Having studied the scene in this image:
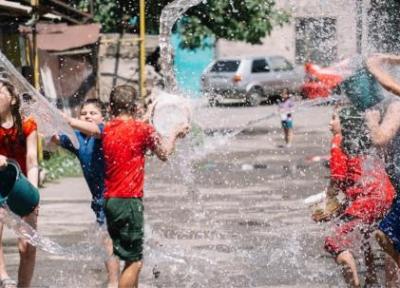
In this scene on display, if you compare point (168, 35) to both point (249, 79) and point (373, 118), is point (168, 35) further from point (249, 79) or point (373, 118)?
point (249, 79)

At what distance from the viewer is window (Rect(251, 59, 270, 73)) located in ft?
137

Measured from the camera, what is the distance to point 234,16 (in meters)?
25.3

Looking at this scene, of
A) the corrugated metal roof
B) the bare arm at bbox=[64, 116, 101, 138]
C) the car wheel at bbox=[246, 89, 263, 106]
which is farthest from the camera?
the car wheel at bbox=[246, 89, 263, 106]

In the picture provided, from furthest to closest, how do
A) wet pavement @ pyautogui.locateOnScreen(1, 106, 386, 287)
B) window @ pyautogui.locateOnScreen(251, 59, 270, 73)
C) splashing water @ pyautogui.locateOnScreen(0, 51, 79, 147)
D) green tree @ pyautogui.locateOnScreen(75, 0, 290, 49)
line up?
window @ pyautogui.locateOnScreen(251, 59, 270, 73) → green tree @ pyautogui.locateOnScreen(75, 0, 290, 49) → wet pavement @ pyautogui.locateOnScreen(1, 106, 386, 287) → splashing water @ pyautogui.locateOnScreen(0, 51, 79, 147)

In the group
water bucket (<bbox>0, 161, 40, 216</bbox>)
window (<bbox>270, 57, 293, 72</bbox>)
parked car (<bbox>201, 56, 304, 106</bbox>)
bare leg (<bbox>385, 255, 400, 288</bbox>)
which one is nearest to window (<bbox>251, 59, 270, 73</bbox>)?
parked car (<bbox>201, 56, 304, 106</bbox>)

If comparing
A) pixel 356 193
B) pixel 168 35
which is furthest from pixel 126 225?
pixel 168 35

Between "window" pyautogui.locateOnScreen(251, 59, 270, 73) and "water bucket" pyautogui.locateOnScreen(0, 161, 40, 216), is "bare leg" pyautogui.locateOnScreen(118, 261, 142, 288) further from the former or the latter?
"window" pyautogui.locateOnScreen(251, 59, 270, 73)

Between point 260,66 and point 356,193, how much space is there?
3490cm

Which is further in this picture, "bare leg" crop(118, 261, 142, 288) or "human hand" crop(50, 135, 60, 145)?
"human hand" crop(50, 135, 60, 145)

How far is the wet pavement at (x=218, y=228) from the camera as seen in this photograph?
843cm

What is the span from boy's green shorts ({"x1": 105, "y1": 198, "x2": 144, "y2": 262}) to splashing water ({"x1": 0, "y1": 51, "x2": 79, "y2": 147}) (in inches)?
23.7

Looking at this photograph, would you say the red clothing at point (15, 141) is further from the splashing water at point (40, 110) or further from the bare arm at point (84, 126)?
the bare arm at point (84, 126)

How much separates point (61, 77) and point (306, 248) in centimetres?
1192

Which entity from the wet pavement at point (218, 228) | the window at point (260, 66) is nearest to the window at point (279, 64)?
the window at point (260, 66)
